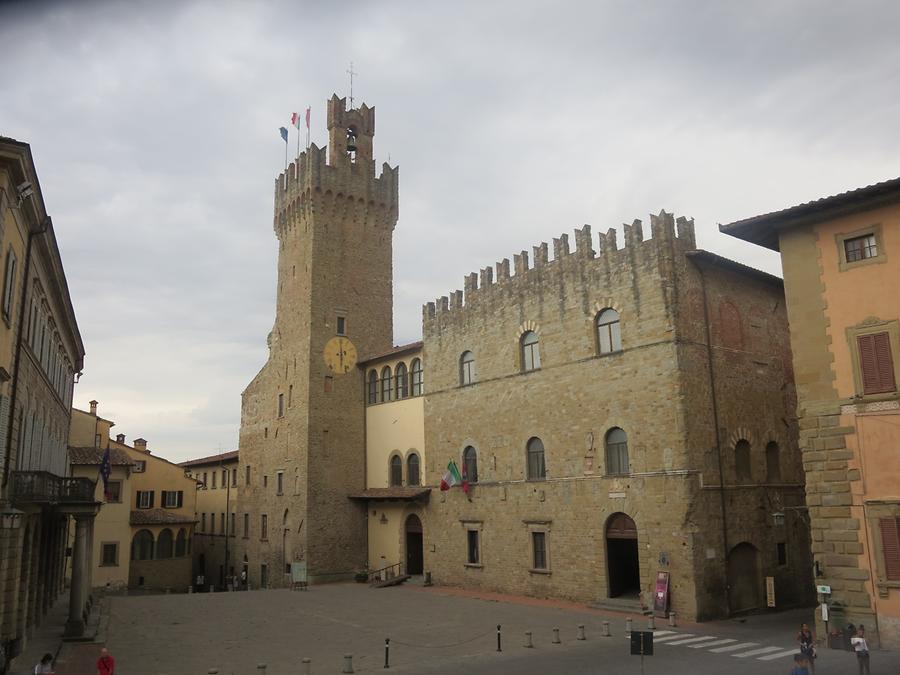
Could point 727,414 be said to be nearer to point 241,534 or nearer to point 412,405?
point 412,405

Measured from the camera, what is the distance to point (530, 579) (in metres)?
28.2

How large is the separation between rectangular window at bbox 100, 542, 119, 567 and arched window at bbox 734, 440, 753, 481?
33497 mm

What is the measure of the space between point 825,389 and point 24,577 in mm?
20912

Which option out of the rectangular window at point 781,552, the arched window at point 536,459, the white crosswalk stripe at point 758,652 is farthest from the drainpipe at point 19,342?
the rectangular window at point 781,552

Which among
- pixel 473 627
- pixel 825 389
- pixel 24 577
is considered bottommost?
pixel 473 627

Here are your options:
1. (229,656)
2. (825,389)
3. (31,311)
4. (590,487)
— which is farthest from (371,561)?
(825,389)

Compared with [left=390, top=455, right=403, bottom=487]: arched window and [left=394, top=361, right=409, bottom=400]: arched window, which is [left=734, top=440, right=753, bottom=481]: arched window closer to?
[left=394, top=361, right=409, bottom=400]: arched window

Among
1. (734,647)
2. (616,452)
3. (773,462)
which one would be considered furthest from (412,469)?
(734,647)

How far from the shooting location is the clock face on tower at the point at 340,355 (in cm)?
3847

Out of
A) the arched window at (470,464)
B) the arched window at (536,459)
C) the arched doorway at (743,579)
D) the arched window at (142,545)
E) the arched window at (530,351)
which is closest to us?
the arched doorway at (743,579)

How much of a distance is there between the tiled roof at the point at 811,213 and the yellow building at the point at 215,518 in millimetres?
37562

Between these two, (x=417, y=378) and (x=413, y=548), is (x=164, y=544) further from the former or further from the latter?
(x=417, y=378)

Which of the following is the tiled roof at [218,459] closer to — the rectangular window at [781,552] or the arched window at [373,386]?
the arched window at [373,386]

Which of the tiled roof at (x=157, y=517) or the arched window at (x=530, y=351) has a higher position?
the arched window at (x=530, y=351)
